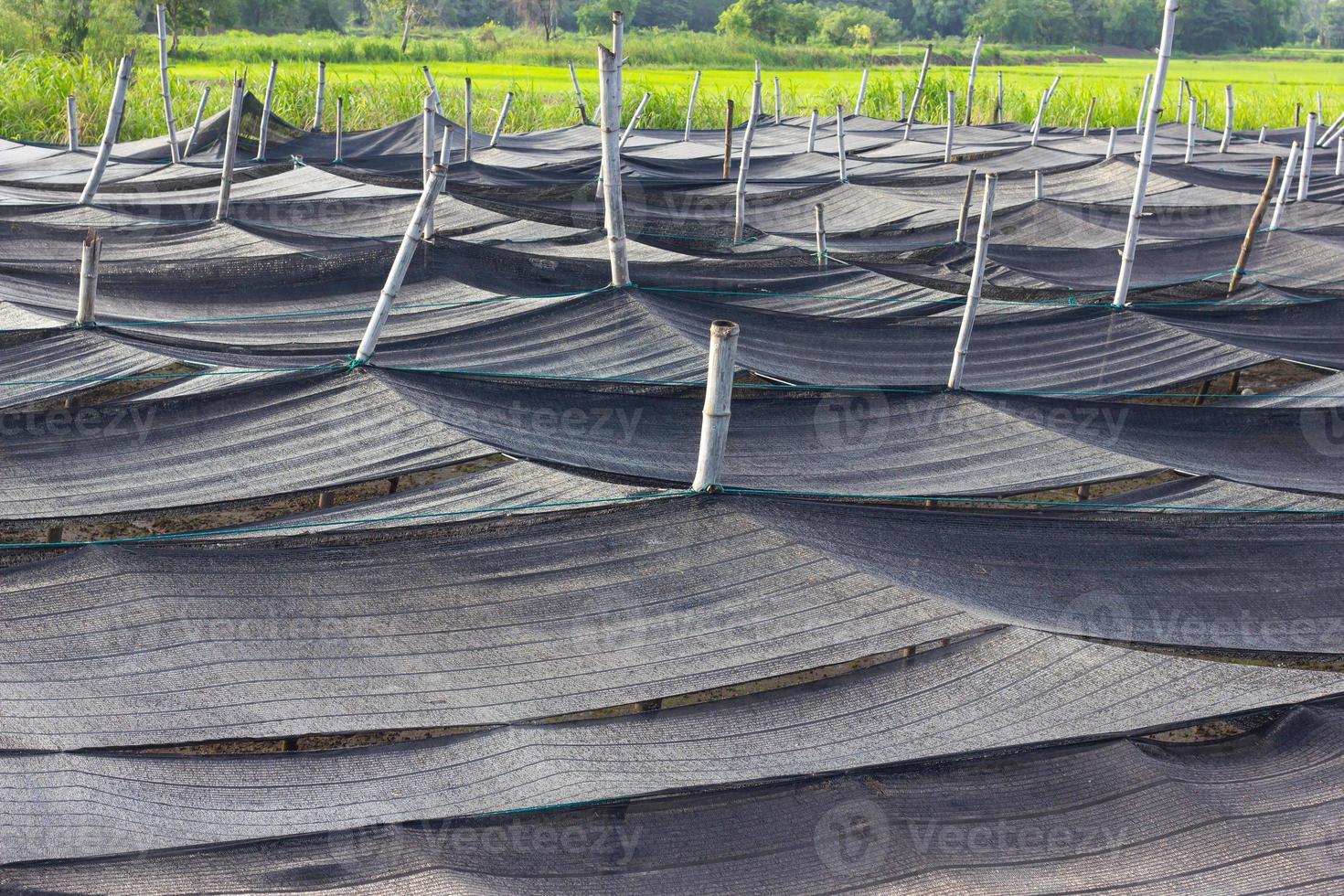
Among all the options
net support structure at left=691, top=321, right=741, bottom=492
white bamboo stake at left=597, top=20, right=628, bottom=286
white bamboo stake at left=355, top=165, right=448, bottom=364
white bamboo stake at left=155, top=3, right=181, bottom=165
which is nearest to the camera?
net support structure at left=691, top=321, right=741, bottom=492

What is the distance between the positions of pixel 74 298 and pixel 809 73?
37.6 m

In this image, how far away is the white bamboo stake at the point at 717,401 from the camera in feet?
12.5

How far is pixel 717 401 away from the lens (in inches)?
156

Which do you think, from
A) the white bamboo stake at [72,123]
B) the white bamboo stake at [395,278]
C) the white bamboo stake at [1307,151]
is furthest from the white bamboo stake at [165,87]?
the white bamboo stake at [1307,151]

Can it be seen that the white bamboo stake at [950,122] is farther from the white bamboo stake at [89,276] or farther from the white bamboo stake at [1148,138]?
the white bamboo stake at [89,276]

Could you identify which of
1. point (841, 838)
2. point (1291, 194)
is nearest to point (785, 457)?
point (841, 838)

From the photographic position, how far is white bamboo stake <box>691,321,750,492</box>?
3.82 meters

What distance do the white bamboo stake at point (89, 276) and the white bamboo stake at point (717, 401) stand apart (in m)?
3.21

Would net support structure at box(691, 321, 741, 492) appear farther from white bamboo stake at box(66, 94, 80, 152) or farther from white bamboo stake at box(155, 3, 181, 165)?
white bamboo stake at box(66, 94, 80, 152)

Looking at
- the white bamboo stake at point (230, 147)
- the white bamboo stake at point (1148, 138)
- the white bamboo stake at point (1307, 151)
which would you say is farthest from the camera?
the white bamboo stake at point (1307, 151)

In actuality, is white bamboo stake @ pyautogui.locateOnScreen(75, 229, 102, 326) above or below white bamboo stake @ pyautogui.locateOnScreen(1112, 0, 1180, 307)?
below

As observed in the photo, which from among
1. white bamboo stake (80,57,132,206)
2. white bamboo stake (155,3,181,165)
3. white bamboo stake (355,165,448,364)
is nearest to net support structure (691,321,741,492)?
white bamboo stake (355,165,448,364)

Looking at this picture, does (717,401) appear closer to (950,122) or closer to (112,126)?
(112,126)

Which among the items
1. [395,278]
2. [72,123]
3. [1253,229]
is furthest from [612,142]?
[72,123]
